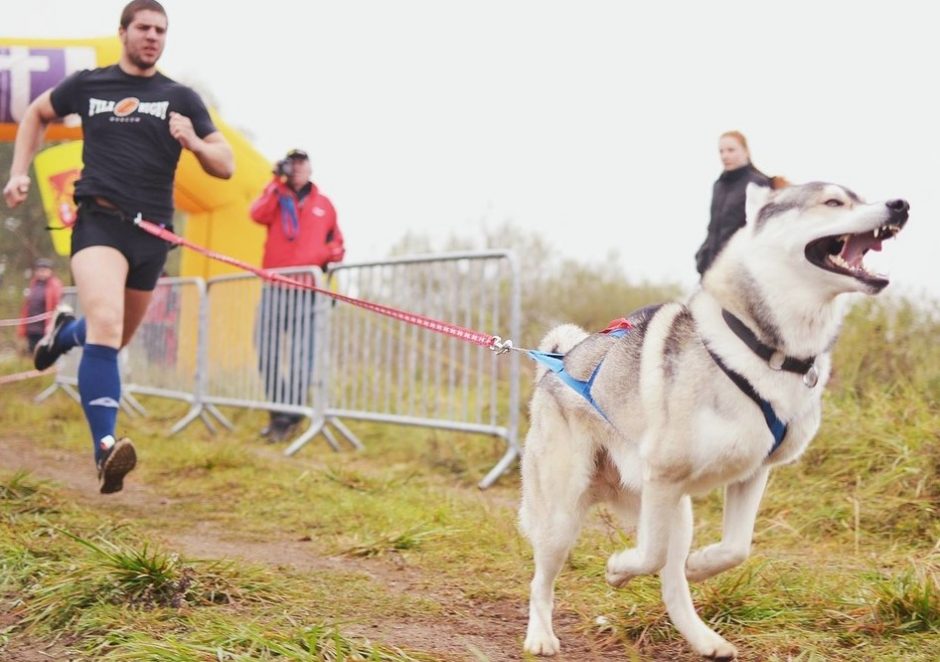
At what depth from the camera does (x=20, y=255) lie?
2275cm

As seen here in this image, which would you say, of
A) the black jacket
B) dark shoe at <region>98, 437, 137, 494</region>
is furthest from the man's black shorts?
the black jacket

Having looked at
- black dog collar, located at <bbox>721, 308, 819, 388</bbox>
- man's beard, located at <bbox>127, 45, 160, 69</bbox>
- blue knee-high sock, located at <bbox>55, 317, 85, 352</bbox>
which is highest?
man's beard, located at <bbox>127, 45, 160, 69</bbox>

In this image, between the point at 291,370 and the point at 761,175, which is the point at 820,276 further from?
the point at 291,370

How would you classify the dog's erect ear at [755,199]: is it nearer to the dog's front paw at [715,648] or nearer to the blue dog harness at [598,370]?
the blue dog harness at [598,370]

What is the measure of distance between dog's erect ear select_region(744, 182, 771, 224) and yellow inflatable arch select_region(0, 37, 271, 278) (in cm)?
726

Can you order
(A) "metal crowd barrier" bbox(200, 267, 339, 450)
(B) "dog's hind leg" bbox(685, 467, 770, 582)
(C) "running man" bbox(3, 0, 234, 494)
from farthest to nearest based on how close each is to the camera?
(A) "metal crowd barrier" bbox(200, 267, 339, 450) → (C) "running man" bbox(3, 0, 234, 494) → (B) "dog's hind leg" bbox(685, 467, 770, 582)

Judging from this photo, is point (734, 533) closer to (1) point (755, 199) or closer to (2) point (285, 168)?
(1) point (755, 199)

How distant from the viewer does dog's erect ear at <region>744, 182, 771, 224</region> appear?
264 cm

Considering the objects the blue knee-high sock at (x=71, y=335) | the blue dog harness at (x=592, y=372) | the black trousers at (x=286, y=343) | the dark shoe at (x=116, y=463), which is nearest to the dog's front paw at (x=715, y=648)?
the blue dog harness at (x=592, y=372)

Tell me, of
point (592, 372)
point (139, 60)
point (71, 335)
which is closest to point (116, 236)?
point (139, 60)

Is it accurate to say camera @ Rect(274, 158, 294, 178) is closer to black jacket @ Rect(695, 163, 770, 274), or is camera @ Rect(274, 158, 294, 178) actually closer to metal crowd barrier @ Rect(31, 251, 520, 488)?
metal crowd barrier @ Rect(31, 251, 520, 488)

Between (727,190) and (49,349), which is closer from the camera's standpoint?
(49,349)

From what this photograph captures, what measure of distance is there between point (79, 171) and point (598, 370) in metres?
7.57

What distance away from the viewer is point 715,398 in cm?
246
